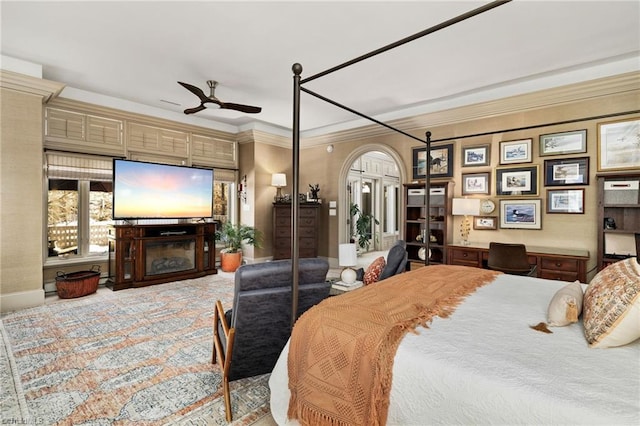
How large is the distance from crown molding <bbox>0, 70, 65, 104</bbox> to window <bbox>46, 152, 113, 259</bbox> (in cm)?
91

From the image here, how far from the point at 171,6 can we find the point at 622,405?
3534mm

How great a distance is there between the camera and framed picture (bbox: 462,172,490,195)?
442 centimetres

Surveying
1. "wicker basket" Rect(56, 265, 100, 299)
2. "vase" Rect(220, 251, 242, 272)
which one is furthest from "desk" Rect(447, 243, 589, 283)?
"wicker basket" Rect(56, 265, 100, 299)

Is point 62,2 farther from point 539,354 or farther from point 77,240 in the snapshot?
point 539,354

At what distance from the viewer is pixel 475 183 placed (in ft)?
14.8

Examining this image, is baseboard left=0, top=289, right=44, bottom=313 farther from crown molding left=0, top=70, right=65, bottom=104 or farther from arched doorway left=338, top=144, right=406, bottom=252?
arched doorway left=338, top=144, right=406, bottom=252

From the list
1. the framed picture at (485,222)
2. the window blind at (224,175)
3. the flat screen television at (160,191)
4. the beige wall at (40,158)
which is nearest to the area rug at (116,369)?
the beige wall at (40,158)

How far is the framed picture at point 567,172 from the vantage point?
371cm

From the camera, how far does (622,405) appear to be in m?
0.88

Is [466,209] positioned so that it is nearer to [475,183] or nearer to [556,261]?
[475,183]

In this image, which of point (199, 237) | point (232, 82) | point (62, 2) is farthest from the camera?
point (199, 237)

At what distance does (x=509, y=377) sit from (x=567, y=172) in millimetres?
3826

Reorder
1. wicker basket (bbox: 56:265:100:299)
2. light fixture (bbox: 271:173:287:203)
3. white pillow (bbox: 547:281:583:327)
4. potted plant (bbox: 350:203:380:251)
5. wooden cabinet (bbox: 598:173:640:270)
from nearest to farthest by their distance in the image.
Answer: white pillow (bbox: 547:281:583:327)
wooden cabinet (bbox: 598:173:640:270)
wicker basket (bbox: 56:265:100:299)
light fixture (bbox: 271:173:287:203)
potted plant (bbox: 350:203:380:251)

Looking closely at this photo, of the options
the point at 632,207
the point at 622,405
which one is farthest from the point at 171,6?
the point at 632,207
